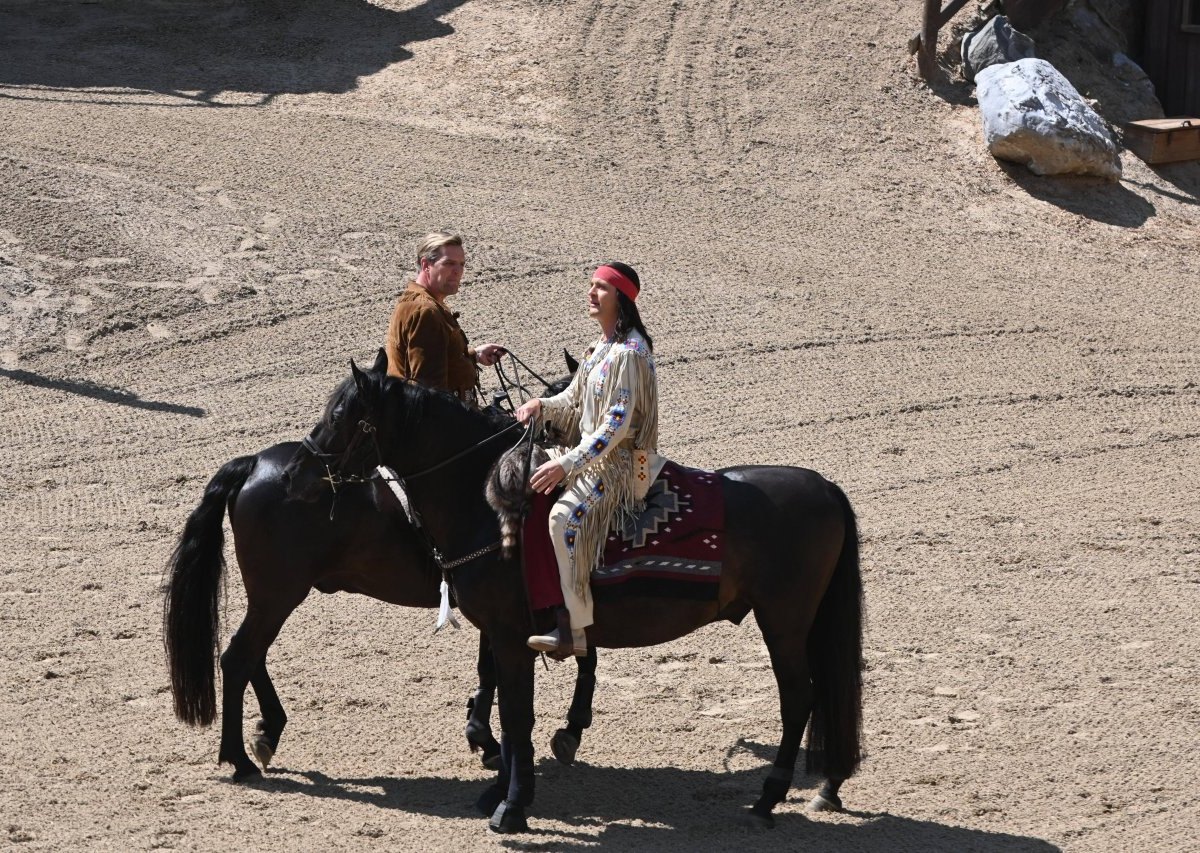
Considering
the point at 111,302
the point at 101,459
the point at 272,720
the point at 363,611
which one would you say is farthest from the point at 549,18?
the point at 272,720

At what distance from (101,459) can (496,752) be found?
4.71 m

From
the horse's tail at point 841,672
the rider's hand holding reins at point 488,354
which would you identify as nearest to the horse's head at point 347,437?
the rider's hand holding reins at point 488,354

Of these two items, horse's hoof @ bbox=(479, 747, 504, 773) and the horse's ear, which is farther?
horse's hoof @ bbox=(479, 747, 504, 773)

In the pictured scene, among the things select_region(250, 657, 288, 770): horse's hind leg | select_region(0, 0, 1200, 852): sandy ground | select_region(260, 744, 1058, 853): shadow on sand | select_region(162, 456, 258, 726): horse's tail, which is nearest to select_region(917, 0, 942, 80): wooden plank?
select_region(0, 0, 1200, 852): sandy ground

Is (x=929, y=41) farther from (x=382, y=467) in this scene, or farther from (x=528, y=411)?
(x=382, y=467)

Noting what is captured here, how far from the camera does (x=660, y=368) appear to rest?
11.3m

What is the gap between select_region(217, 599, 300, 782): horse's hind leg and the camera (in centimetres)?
604

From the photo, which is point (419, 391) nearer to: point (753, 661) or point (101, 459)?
point (753, 661)

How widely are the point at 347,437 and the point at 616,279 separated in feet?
3.75

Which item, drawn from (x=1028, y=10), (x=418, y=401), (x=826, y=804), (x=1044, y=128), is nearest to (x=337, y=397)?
(x=418, y=401)

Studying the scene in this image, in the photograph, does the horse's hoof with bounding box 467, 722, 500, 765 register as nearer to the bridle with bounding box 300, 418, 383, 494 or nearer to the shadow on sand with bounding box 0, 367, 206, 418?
the bridle with bounding box 300, 418, 383, 494

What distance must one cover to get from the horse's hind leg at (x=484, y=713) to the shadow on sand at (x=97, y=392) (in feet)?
15.6

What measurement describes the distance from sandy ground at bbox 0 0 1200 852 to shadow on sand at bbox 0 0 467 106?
0.07m

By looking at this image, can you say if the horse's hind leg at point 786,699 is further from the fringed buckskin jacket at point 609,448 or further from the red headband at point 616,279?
the red headband at point 616,279
